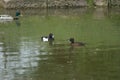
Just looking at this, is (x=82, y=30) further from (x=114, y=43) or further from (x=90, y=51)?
(x=90, y=51)

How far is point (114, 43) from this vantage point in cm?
3175

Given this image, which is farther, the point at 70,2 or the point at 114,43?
the point at 70,2

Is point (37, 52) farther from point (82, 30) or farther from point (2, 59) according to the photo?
point (82, 30)

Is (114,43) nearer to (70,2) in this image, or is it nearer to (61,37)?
(61,37)

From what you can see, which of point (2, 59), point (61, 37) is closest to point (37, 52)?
point (2, 59)

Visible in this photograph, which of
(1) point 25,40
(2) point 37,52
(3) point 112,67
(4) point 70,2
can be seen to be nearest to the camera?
(3) point 112,67

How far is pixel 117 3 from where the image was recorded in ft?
260

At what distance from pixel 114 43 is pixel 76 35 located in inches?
246

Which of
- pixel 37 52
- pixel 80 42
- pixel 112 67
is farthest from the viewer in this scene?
A: pixel 80 42

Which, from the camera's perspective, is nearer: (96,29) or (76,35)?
(76,35)

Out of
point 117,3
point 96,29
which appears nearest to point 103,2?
point 117,3

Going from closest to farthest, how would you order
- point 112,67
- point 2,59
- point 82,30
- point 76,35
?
point 112,67 < point 2,59 < point 76,35 < point 82,30

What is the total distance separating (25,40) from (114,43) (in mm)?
7134

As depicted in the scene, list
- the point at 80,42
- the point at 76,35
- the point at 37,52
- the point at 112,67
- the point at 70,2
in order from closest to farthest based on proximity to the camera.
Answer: the point at 112,67 < the point at 37,52 < the point at 80,42 < the point at 76,35 < the point at 70,2
